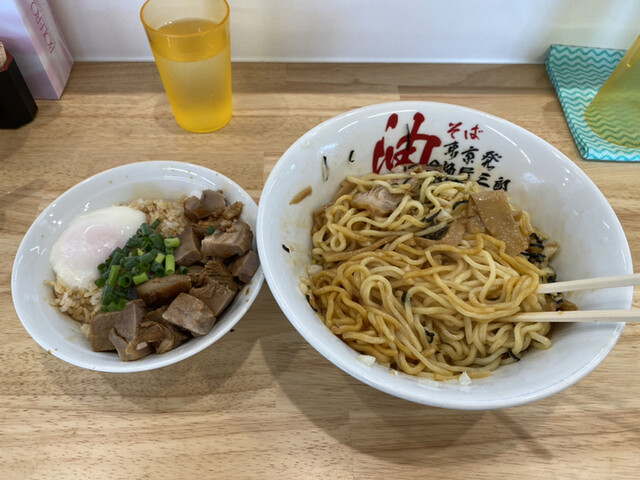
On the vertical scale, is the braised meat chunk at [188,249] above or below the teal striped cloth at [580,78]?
above

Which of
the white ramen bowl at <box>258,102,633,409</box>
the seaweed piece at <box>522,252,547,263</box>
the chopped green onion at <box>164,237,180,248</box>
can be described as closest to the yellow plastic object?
the white ramen bowl at <box>258,102,633,409</box>

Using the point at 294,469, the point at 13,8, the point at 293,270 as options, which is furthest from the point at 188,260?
the point at 13,8

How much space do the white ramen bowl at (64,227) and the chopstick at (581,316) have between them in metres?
0.81

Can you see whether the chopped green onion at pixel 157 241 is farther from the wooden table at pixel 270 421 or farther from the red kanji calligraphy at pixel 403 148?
the red kanji calligraphy at pixel 403 148

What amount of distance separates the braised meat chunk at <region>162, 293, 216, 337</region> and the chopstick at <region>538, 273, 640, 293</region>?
3.28ft

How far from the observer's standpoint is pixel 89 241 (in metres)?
1.59

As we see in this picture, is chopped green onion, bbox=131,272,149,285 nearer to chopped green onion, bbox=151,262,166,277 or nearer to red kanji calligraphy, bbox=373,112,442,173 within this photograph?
chopped green onion, bbox=151,262,166,277

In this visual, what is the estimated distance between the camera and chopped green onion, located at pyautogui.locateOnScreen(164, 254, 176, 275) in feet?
5.05

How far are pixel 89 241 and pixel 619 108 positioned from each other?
94.6 inches

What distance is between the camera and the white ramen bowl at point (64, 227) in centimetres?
134

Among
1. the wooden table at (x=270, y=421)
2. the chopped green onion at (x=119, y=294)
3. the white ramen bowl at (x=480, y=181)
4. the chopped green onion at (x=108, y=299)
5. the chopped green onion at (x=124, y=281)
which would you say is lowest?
the wooden table at (x=270, y=421)

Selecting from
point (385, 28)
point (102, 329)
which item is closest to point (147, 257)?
point (102, 329)

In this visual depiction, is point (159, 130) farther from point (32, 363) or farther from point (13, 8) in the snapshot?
point (32, 363)

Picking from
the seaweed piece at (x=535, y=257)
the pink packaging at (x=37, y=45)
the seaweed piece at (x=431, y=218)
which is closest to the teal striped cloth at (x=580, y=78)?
the seaweed piece at (x=535, y=257)
